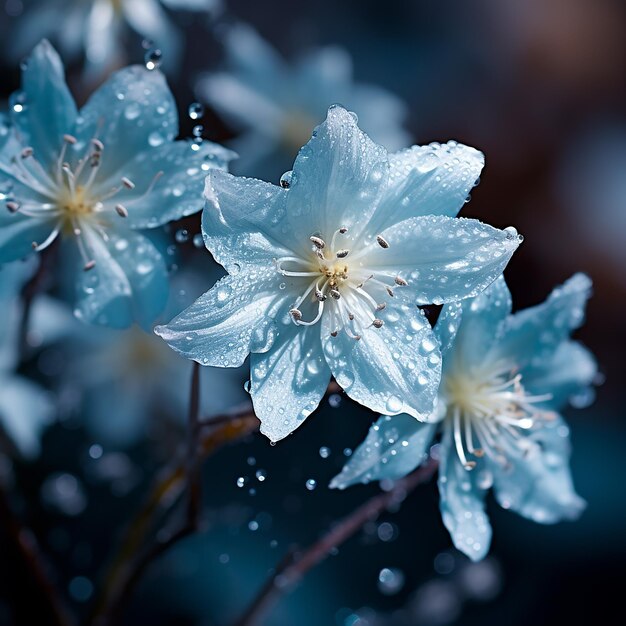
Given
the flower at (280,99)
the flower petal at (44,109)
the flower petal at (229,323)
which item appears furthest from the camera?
the flower at (280,99)

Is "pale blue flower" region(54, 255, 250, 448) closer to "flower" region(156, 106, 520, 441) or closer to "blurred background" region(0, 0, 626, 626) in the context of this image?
"blurred background" region(0, 0, 626, 626)

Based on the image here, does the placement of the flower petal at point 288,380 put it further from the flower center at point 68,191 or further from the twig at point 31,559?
the twig at point 31,559

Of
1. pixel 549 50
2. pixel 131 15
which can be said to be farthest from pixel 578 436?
pixel 131 15

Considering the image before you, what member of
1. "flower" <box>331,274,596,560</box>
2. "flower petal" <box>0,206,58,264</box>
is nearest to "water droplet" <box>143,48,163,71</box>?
"flower petal" <box>0,206,58,264</box>

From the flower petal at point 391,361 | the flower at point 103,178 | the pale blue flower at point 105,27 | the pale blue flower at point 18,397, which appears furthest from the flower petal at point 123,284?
the pale blue flower at point 105,27

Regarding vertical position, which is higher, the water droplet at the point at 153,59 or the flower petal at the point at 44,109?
the water droplet at the point at 153,59

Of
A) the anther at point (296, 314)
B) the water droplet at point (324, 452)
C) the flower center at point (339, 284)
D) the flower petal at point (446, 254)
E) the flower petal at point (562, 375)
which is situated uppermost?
the flower petal at point (446, 254)
